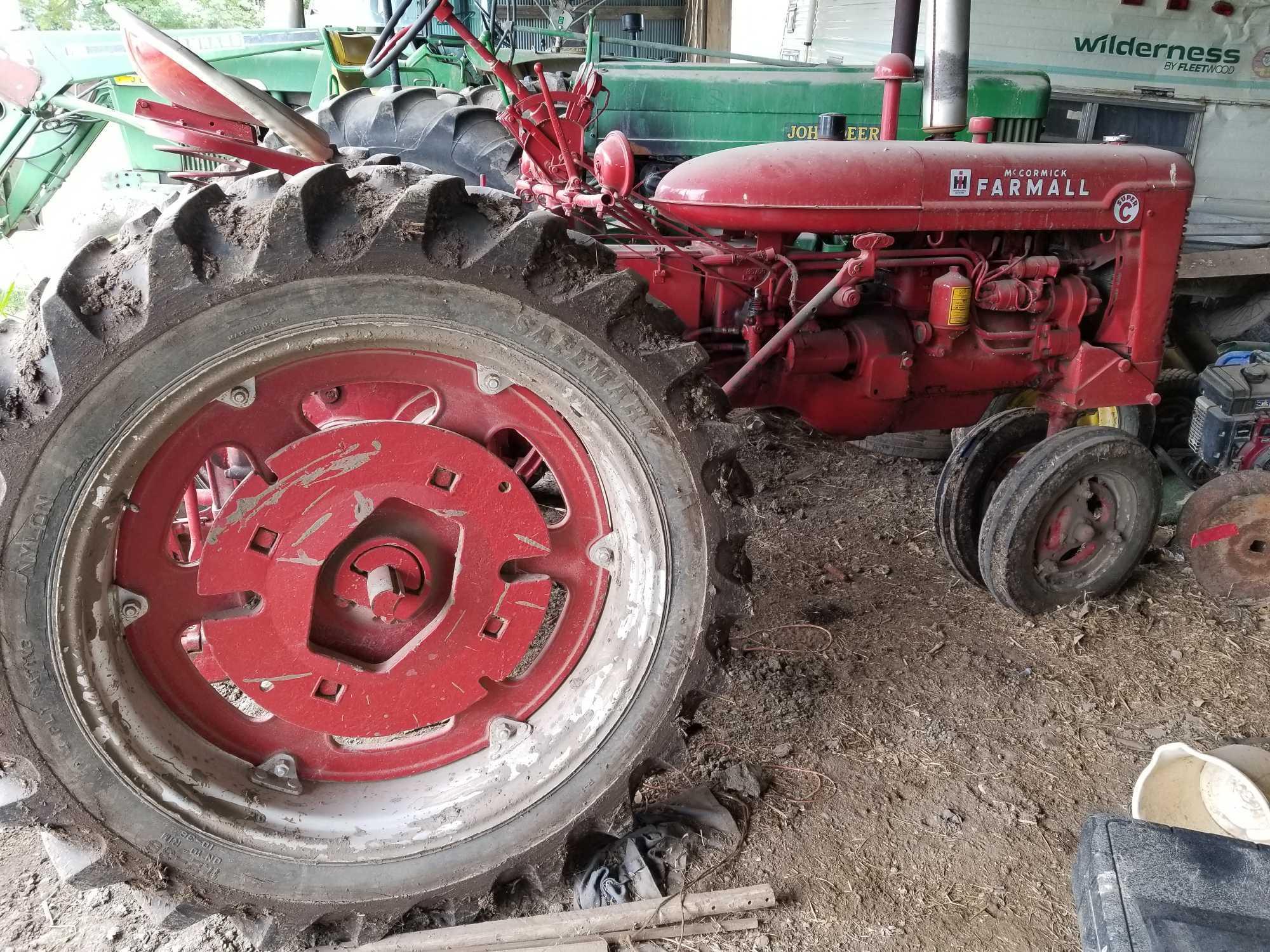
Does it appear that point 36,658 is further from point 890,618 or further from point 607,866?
point 890,618

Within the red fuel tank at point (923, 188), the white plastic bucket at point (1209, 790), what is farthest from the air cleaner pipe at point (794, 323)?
the white plastic bucket at point (1209, 790)

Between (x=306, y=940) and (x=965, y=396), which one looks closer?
(x=306, y=940)

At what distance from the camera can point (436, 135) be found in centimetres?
385

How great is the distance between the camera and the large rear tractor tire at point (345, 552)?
1.33 metres

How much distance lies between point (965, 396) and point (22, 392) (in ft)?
7.98

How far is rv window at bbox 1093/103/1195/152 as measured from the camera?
599 cm

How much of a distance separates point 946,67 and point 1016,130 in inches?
96.6

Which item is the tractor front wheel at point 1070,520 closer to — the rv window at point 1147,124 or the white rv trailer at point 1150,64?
the white rv trailer at point 1150,64

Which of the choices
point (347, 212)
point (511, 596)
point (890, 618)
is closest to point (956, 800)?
point (890, 618)

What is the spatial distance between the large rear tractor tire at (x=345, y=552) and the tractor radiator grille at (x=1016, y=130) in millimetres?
3881

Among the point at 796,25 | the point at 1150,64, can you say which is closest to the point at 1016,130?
the point at 1150,64

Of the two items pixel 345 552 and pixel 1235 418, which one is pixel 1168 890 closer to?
pixel 345 552

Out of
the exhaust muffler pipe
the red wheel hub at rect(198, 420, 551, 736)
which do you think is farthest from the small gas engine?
the red wheel hub at rect(198, 420, 551, 736)

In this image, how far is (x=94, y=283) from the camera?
132 centimetres
